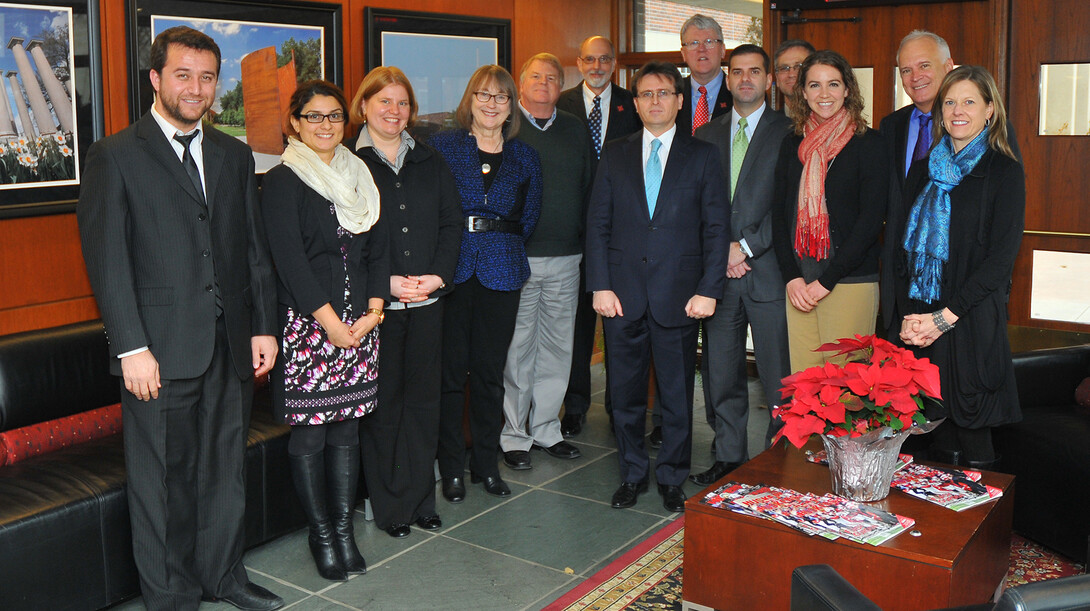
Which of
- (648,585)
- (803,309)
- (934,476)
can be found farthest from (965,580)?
(803,309)

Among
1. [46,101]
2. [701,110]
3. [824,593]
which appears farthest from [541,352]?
[824,593]

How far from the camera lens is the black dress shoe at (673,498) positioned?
4246mm

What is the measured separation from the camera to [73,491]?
317 cm

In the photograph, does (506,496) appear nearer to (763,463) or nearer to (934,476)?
(763,463)

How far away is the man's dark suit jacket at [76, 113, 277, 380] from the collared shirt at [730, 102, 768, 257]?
216cm

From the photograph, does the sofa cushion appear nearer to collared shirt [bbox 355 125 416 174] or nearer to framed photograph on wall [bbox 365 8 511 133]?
collared shirt [bbox 355 125 416 174]

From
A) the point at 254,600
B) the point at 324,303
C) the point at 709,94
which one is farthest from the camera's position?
the point at 709,94

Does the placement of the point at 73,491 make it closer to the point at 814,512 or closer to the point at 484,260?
the point at 484,260

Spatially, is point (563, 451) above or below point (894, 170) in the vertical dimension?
below

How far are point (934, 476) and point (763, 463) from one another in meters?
0.57

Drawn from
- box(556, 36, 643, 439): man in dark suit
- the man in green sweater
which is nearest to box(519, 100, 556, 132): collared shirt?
the man in green sweater

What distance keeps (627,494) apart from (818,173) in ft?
5.22

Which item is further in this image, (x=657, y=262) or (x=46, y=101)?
(x=657, y=262)

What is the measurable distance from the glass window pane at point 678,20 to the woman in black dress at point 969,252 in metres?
2.96
